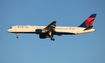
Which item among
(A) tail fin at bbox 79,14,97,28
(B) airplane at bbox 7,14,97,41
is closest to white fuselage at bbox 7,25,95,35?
(B) airplane at bbox 7,14,97,41

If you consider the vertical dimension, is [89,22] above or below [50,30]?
above

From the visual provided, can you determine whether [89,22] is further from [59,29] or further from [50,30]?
[50,30]

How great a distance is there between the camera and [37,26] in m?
84.1

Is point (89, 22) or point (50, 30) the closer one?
point (50, 30)

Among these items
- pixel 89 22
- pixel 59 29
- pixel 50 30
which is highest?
pixel 89 22

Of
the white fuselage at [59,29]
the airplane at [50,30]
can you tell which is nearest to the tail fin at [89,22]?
the airplane at [50,30]

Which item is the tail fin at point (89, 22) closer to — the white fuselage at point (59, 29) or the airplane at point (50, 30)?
the airplane at point (50, 30)

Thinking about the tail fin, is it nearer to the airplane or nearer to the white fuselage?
the airplane

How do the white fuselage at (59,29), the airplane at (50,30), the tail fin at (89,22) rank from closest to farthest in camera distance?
the airplane at (50,30) → the white fuselage at (59,29) → the tail fin at (89,22)

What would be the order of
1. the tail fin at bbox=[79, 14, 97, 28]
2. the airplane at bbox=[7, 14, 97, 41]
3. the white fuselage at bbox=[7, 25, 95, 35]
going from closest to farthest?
the airplane at bbox=[7, 14, 97, 41], the white fuselage at bbox=[7, 25, 95, 35], the tail fin at bbox=[79, 14, 97, 28]

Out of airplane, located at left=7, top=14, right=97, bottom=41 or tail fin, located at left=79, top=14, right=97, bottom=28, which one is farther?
tail fin, located at left=79, top=14, right=97, bottom=28

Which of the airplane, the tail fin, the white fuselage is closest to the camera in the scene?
the airplane

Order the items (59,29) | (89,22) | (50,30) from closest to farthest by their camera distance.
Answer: (50,30), (59,29), (89,22)

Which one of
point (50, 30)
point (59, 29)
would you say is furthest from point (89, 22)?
point (50, 30)
